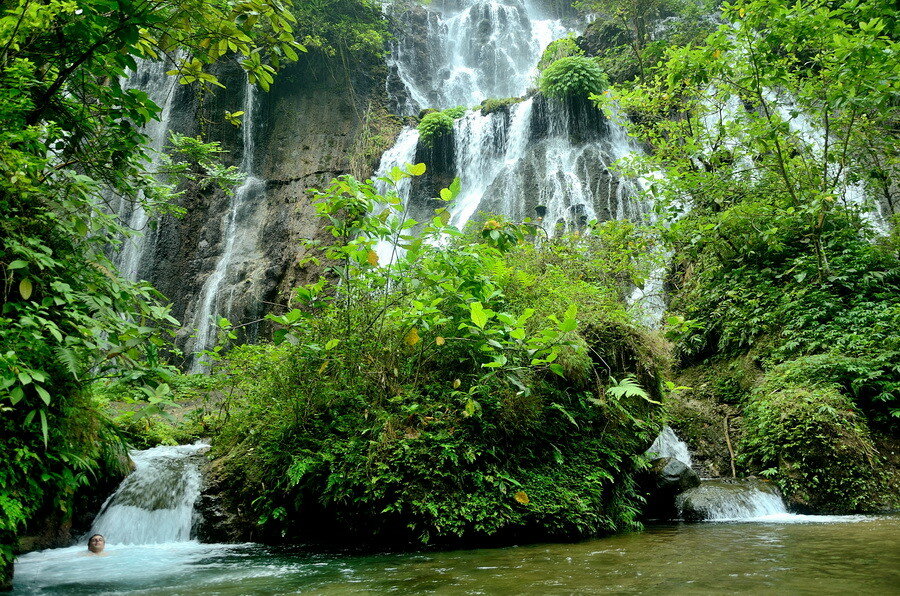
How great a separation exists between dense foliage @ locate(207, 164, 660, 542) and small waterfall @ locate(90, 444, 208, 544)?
0.92m

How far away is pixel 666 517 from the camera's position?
647 centimetres

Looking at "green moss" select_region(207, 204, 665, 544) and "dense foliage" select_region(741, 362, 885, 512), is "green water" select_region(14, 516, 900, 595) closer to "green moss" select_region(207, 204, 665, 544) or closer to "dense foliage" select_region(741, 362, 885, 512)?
"green moss" select_region(207, 204, 665, 544)

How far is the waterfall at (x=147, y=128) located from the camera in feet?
71.1

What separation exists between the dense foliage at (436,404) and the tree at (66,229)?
1.51 meters

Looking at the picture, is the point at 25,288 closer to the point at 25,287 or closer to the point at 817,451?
the point at 25,287

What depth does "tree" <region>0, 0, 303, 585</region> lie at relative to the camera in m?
3.29

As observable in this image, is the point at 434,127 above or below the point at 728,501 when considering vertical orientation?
above

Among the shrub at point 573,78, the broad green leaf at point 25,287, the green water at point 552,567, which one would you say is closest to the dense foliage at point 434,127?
the shrub at point 573,78

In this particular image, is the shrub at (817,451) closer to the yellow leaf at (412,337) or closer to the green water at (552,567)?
the green water at (552,567)

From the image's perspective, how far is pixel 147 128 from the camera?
22562mm

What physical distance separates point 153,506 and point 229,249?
56.6 ft

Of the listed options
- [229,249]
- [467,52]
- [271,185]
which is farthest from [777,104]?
[467,52]

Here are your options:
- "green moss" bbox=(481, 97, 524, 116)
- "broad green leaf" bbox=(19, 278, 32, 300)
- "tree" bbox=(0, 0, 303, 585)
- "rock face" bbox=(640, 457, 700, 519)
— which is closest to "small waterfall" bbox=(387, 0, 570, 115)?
"green moss" bbox=(481, 97, 524, 116)

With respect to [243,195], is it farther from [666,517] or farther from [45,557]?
[666,517]
